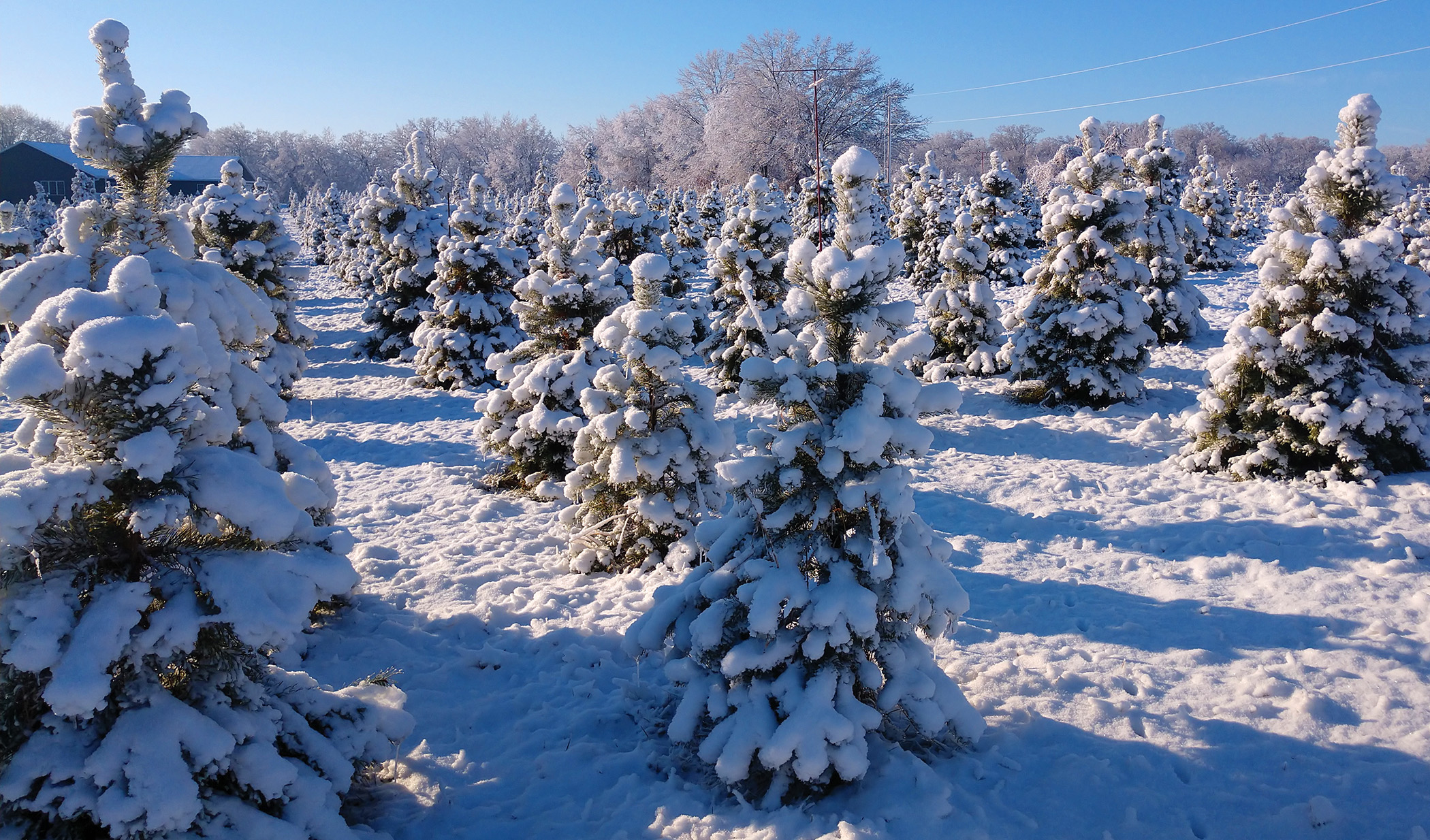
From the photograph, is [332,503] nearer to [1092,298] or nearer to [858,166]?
[858,166]

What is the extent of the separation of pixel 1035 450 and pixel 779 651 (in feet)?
26.3

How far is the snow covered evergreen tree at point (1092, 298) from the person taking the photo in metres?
12.0

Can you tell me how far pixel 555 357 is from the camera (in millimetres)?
9508

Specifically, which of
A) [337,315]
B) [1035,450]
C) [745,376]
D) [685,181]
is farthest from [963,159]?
[745,376]

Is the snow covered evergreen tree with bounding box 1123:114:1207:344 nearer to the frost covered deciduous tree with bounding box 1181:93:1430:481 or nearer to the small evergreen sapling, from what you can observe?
the small evergreen sapling

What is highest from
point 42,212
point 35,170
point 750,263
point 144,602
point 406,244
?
point 35,170

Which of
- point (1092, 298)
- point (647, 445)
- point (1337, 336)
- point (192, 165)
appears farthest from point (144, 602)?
point (192, 165)

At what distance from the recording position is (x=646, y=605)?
6.62 meters

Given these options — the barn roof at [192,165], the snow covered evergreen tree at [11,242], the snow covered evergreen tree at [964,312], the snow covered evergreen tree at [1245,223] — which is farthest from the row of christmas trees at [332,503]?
the barn roof at [192,165]

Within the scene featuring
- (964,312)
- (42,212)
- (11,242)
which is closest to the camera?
(964,312)

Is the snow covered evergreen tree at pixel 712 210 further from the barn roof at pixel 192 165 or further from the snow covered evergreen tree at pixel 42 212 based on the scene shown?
the barn roof at pixel 192 165

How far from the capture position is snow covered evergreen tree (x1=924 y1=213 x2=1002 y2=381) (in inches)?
554

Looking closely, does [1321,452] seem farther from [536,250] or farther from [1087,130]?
[536,250]

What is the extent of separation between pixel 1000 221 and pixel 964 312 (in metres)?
9.46
